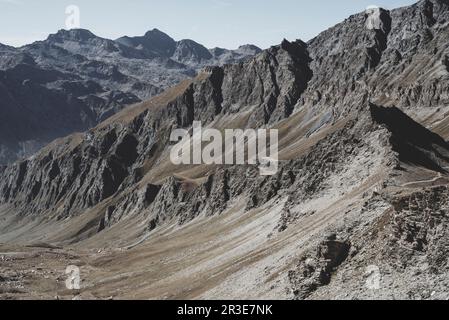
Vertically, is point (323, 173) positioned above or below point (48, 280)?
above

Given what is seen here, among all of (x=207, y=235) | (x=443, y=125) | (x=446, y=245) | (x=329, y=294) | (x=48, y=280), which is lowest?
(x=48, y=280)

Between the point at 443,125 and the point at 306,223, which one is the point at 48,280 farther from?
the point at 443,125

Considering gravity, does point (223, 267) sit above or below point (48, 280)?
above

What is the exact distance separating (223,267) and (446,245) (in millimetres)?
41209

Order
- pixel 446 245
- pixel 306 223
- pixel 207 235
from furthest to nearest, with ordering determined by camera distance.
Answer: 1. pixel 207 235
2. pixel 306 223
3. pixel 446 245

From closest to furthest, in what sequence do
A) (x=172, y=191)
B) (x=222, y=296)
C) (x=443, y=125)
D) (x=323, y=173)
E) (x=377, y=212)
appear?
(x=377, y=212)
(x=222, y=296)
(x=323, y=173)
(x=443, y=125)
(x=172, y=191)

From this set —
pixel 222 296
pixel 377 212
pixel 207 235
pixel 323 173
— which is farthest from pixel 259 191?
pixel 377 212

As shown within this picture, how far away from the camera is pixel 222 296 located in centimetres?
6644

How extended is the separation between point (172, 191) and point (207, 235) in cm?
7504

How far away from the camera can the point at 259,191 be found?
12888cm
